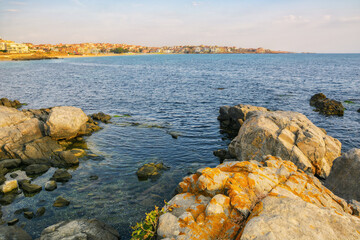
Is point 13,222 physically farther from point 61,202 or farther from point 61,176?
point 61,176

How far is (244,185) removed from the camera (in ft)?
26.6

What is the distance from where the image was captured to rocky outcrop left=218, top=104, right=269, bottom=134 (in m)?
26.2

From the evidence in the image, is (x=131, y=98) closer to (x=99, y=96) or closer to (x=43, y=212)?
(x=99, y=96)

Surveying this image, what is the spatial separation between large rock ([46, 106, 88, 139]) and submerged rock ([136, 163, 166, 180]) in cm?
1017

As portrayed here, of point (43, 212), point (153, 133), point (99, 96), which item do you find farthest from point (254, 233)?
point (99, 96)

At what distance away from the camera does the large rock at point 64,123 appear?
2105cm

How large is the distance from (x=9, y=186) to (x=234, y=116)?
22863 millimetres

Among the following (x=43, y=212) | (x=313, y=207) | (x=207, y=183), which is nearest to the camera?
(x=313, y=207)

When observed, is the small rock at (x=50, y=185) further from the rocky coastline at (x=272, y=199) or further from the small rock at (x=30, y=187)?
the rocky coastline at (x=272, y=199)

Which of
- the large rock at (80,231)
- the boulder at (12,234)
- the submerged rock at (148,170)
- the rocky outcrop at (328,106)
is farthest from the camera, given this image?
→ the rocky outcrop at (328,106)

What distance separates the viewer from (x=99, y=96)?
153 ft

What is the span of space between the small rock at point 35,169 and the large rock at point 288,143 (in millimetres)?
14637

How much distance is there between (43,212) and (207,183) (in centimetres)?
962

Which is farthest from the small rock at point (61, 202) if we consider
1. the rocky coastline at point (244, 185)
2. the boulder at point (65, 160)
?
the boulder at point (65, 160)
